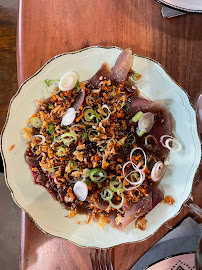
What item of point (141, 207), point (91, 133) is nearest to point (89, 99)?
point (91, 133)

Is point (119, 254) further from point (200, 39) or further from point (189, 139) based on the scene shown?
point (200, 39)

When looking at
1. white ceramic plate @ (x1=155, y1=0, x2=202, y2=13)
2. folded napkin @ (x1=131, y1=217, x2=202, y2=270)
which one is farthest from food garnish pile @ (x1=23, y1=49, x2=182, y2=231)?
white ceramic plate @ (x1=155, y1=0, x2=202, y2=13)

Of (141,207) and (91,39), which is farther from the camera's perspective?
(91,39)

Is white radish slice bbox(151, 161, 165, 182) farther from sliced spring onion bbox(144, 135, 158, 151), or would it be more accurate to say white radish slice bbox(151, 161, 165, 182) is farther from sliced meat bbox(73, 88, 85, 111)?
sliced meat bbox(73, 88, 85, 111)

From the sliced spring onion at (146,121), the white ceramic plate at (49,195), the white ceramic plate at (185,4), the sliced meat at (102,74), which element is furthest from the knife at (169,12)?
the sliced spring onion at (146,121)

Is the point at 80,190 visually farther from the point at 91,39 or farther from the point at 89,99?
→ the point at 91,39

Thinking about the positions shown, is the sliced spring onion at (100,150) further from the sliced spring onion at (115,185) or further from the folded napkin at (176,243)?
the folded napkin at (176,243)

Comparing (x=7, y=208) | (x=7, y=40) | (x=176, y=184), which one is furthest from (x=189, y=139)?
(x=7, y=208)
